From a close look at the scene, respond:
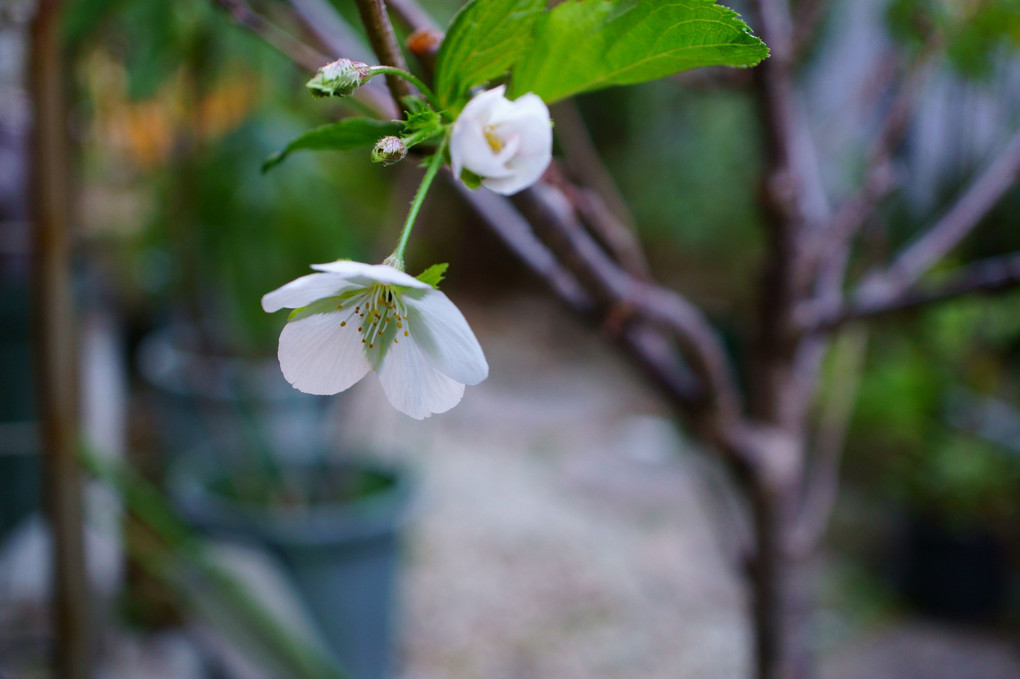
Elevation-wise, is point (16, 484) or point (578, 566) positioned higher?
point (16, 484)

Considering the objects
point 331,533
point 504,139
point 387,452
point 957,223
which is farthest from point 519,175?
point 387,452

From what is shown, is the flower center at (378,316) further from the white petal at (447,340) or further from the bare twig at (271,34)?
the bare twig at (271,34)

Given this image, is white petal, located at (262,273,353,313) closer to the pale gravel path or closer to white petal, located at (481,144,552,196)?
white petal, located at (481,144,552,196)

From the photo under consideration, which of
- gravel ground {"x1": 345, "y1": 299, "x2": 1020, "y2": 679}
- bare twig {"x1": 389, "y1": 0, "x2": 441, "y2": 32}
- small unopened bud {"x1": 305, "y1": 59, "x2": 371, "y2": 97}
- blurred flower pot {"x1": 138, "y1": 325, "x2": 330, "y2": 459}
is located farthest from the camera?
blurred flower pot {"x1": 138, "y1": 325, "x2": 330, "y2": 459}

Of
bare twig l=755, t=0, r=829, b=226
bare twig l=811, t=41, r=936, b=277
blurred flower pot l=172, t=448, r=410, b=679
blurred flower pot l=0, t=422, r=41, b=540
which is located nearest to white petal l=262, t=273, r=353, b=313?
bare twig l=755, t=0, r=829, b=226

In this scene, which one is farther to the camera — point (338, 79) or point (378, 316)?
point (378, 316)

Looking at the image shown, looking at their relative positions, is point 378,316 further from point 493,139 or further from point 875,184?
point 875,184
